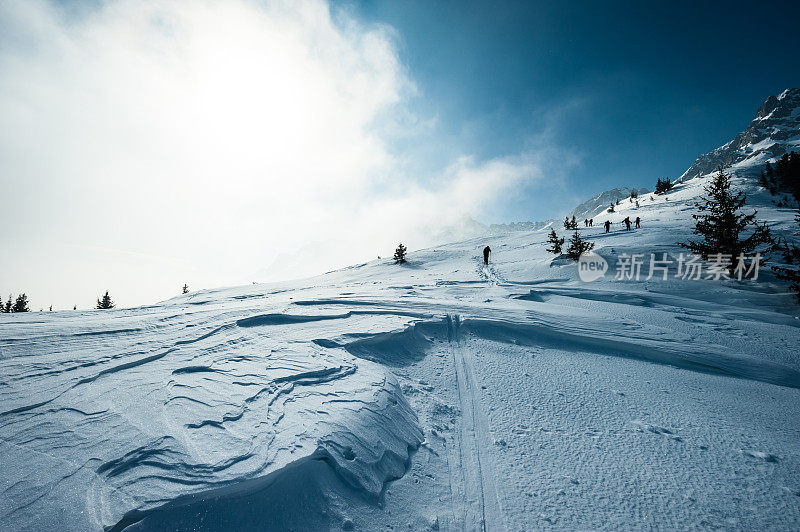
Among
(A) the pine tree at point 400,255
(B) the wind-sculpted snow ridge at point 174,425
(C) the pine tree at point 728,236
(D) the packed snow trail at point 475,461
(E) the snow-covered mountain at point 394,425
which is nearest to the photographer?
(B) the wind-sculpted snow ridge at point 174,425

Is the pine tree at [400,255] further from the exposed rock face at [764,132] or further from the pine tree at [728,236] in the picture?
the exposed rock face at [764,132]

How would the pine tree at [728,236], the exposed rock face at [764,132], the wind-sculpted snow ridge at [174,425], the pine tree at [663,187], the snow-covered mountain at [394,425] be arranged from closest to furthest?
the wind-sculpted snow ridge at [174,425] → the snow-covered mountain at [394,425] → the pine tree at [728,236] → the pine tree at [663,187] → the exposed rock face at [764,132]

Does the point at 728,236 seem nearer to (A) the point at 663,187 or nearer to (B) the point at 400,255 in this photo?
(B) the point at 400,255

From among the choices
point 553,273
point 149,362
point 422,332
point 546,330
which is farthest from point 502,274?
point 149,362

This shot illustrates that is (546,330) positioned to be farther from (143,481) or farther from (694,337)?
(143,481)

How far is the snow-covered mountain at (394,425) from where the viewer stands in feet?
7.23

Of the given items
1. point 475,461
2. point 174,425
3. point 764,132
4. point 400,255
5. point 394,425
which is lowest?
point 475,461

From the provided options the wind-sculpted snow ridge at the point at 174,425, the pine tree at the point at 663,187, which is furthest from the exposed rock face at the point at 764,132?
the wind-sculpted snow ridge at the point at 174,425

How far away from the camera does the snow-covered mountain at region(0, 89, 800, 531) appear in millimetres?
2203

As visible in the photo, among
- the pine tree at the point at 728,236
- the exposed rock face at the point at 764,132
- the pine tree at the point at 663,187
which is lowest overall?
the pine tree at the point at 728,236

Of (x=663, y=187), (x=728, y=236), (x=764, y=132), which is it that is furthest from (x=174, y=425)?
(x=764, y=132)

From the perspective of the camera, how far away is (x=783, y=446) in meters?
2.97

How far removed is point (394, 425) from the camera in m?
3.15

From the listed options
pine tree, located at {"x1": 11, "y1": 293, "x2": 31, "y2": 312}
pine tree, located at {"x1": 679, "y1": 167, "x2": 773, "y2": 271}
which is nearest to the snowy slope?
pine tree, located at {"x1": 679, "y1": 167, "x2": 773, "y2": 271}
